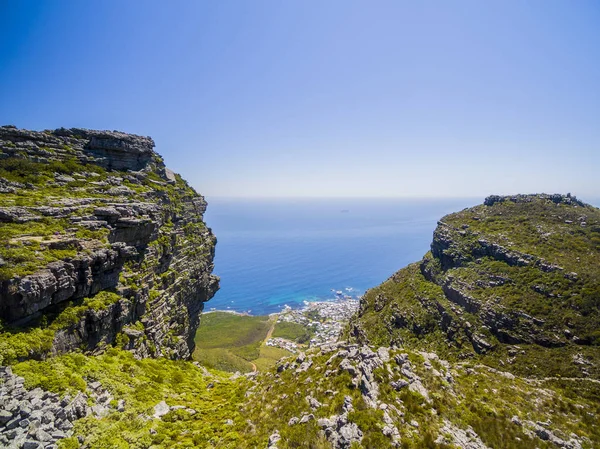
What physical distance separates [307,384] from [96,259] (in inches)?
651

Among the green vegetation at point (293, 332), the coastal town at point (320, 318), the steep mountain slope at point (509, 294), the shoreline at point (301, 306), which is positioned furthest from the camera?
the shoreline at point (301, 306)

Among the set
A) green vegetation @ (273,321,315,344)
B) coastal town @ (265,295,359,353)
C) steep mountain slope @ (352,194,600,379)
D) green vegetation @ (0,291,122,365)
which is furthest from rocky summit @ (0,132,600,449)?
green vegetation @ (273,321,315,344)

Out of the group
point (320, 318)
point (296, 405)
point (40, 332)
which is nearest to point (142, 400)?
point (40, 332)

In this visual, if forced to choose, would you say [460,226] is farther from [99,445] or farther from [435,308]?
[99,445]

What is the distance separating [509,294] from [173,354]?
46355 mm

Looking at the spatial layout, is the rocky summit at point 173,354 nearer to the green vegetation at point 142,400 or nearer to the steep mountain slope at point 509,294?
the green vegetation at point 142,400

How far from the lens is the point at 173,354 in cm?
2766

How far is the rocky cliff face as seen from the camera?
14258 mm

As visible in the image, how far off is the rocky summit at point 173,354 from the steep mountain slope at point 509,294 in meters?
0.28

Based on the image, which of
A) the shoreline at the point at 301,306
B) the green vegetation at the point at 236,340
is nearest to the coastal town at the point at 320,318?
the shoreline at the point at 301,306

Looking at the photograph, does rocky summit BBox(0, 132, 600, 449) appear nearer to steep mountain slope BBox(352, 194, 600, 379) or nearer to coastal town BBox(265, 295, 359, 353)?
steep mountain slope BBox(352, 194, 600, 379)

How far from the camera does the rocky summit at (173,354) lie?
1216cm

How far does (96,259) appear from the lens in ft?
59.2

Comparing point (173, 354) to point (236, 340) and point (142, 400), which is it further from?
point (236, 340)
